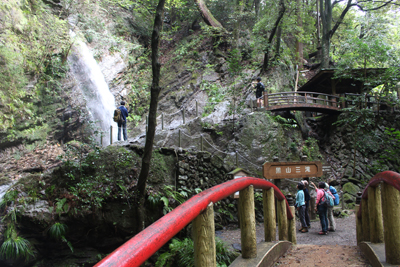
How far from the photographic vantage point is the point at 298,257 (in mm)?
3225

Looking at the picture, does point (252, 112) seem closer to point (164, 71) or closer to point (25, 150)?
point (164, 71)

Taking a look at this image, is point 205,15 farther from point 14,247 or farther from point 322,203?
point 14,247

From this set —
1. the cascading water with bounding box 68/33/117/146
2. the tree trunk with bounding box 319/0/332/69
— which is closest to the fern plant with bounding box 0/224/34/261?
the cascading water with bounding box 68/33/117/146

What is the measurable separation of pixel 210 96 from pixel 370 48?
29.7 ft

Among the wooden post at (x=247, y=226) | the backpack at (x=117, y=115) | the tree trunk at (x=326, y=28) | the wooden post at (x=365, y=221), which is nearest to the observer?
the wooden post at (x=247, y=226)

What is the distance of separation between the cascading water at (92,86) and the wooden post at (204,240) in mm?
14577

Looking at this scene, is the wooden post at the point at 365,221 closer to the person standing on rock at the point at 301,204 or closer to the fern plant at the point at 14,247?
the person standing on rock at the point at 301,204

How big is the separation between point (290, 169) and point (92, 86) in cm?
1382

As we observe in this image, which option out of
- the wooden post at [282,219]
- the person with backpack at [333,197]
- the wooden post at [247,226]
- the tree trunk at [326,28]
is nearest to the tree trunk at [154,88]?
the wooden post at [282,219]

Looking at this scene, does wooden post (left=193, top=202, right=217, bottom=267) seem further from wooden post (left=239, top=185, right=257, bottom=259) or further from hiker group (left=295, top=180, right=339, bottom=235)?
hiker group (left=295, top=180, right=339, bottom=235)

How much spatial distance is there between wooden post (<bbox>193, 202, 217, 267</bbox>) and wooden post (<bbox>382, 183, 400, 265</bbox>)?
1758 mm

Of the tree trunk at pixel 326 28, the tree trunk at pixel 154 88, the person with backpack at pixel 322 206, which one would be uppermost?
the tree trunk at pixel 326 28

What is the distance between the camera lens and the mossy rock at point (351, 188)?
42.1ft

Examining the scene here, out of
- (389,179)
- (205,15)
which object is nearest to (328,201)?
(389,179)
